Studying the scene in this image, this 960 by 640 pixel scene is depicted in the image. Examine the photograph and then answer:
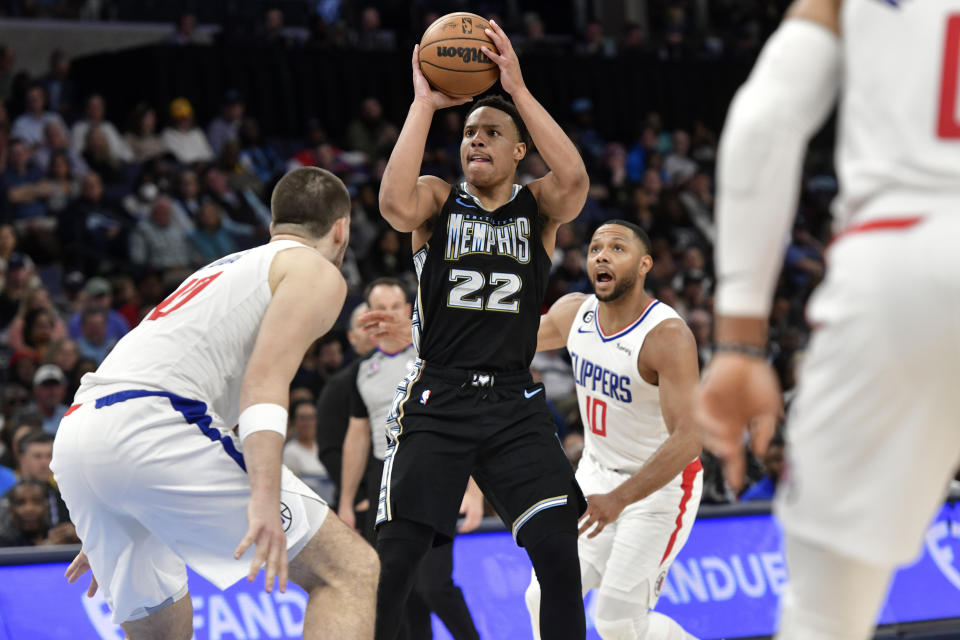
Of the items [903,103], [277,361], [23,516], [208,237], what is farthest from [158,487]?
[208,237]

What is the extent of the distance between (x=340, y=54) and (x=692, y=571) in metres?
9.50

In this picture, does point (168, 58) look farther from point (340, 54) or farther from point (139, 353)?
point (139, 353)

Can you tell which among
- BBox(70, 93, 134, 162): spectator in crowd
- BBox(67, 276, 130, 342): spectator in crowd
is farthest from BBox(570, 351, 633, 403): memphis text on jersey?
BBox(70, 93, 134, 162): spectator in crowd

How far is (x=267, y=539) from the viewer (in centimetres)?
329

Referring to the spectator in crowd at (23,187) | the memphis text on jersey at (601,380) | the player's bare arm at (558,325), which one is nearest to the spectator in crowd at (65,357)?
the spectator in crowd at (23,187)

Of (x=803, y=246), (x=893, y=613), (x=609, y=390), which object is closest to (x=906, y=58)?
(x=609, y=390)

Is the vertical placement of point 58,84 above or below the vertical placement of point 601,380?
above

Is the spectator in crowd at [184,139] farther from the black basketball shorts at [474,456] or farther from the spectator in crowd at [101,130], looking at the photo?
the black basketball shorts at [474,456]

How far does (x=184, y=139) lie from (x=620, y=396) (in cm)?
899

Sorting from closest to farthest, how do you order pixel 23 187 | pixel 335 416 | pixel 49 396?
pixel 335 416 → pixel 49 396 → pixel 23 187

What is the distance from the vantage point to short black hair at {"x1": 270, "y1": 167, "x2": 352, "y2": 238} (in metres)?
4.03

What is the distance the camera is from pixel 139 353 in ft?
12.1

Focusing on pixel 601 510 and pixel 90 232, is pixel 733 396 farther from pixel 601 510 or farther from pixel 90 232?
pixel 90 232

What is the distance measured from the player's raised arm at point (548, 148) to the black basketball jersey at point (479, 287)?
0.45ft
